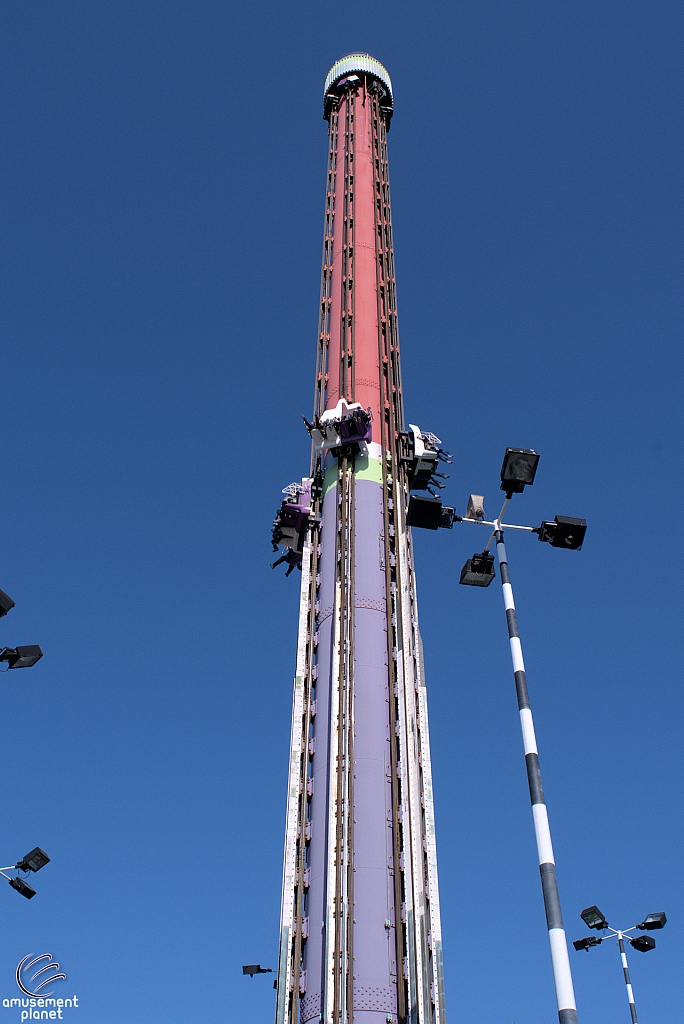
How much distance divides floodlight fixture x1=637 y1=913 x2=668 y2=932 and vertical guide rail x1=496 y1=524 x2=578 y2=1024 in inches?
622

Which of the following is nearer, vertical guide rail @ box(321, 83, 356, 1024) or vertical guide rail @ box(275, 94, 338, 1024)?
vertical guide rail @ box(321, 83, 356, 1024)

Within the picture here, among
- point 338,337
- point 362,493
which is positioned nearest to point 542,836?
point 362,493

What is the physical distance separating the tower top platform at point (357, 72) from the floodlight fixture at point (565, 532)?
137ft

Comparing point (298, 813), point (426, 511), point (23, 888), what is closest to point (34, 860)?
point (23, 888)

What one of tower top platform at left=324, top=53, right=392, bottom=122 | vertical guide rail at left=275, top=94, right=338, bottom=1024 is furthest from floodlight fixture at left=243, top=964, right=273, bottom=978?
tower top platform at left=324, top=53, right=392, bottom=122

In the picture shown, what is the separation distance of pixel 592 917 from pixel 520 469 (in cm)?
1709

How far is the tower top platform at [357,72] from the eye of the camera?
173 feet

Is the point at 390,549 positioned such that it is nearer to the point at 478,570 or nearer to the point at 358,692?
the point at 358,692

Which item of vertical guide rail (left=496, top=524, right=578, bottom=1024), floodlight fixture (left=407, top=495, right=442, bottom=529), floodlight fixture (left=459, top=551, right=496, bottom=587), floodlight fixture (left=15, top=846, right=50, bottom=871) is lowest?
vertical guide rail (left=496, top=524, right=578, bottom=1024)

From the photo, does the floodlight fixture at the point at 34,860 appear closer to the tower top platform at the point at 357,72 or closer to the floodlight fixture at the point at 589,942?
the floodlight fixture at the point at 589,942

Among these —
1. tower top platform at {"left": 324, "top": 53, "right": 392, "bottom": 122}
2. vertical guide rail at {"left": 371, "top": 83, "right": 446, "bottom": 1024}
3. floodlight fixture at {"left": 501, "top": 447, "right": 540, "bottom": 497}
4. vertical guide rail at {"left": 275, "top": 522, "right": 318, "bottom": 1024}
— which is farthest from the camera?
tower top platform at {"left": 324, "top": 53, "right": 392, "bottom": 122}

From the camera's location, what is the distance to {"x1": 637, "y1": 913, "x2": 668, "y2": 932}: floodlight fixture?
1091 inches

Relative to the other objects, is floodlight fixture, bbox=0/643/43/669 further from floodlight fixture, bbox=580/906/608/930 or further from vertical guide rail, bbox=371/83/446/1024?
floodlight fixture, bbox=580/906/608/930

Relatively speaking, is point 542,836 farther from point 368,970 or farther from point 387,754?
point 387,754
